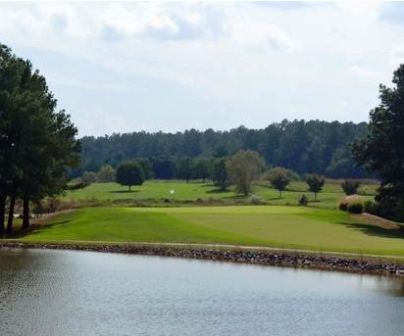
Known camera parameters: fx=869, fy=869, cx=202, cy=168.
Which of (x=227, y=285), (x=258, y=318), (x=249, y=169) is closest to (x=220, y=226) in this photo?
(x=227, y=285)

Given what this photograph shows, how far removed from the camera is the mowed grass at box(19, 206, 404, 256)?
58062 millimetres

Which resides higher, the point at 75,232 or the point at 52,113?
the point at 52,113

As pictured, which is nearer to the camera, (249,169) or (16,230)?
(16,230)

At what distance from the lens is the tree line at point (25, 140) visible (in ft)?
Answer: 224

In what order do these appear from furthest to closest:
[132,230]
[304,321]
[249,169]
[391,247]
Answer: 1. [249,169]
2. [132,230]
3. [391,247]
4. [304,321]

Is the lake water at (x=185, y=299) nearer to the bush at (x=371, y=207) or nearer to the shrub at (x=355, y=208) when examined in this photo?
the bush at (x=371, y=207)

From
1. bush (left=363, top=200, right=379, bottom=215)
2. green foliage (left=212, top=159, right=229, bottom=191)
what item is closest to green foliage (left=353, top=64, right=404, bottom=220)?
bush (left=363, top=200, right=379, bottom=215)

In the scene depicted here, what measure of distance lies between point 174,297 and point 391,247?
2212cm

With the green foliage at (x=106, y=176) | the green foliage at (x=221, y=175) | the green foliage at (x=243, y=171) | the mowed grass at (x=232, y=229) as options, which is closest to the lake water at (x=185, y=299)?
the mowed grass at (x=232, y=229)

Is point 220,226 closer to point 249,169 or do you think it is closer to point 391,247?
point 391,247

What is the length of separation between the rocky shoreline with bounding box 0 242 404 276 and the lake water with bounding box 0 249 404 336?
194 centimetres

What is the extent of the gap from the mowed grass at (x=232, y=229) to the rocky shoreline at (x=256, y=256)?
2.38 metres

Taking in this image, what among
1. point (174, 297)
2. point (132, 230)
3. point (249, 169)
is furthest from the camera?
point (249, 169)

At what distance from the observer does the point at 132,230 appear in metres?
64.6
